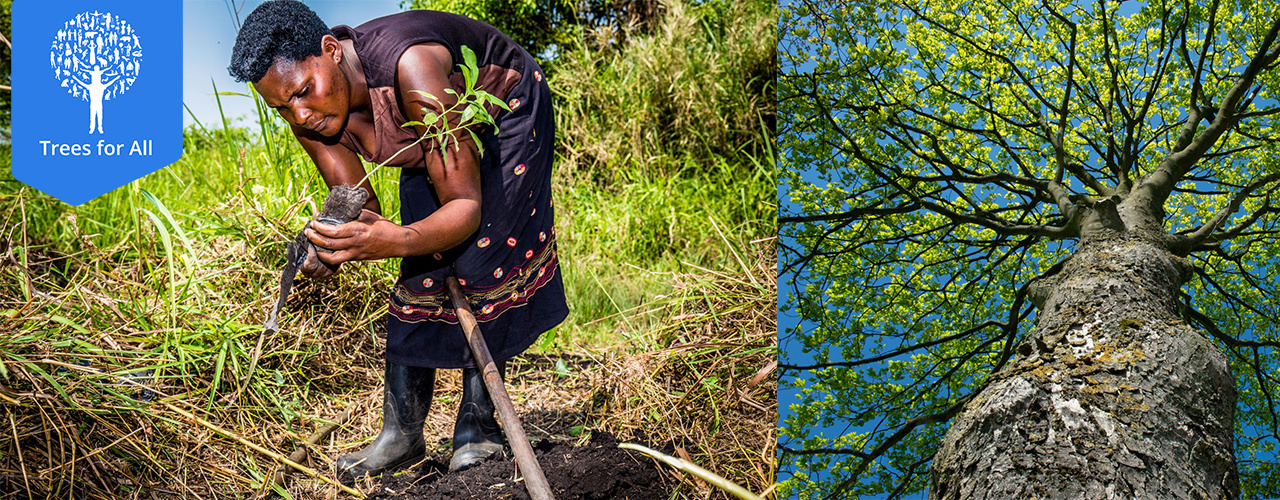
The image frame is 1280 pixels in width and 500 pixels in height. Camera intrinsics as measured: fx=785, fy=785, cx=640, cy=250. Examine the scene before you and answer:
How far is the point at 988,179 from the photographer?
1.58 metres

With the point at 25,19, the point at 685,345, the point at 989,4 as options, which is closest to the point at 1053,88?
the point at 989,4

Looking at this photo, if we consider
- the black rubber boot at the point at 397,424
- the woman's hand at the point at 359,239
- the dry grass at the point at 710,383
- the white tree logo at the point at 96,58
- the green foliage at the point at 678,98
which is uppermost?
the green foliage at the point at 678,98

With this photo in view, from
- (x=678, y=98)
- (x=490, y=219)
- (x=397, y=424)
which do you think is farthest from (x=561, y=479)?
(x=678, y=98)

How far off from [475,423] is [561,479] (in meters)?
0.31

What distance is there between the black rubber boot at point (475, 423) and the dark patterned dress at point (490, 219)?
0.29 ft

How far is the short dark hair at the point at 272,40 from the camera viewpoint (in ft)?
4.51

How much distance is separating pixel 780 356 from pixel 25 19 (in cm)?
246

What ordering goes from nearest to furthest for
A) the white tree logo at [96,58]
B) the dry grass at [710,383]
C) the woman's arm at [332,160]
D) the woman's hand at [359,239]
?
the woman's hand at [359,239] → the woman's arm at [332,160] → the dry grass at [710,383] → the white tree logo at [96,58]

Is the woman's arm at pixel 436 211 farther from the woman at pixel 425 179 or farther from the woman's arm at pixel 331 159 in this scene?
the woman's arm at pixel 331 159

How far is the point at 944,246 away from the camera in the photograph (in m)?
1.59

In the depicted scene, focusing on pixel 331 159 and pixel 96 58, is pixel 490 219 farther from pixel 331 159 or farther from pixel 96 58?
pixel 96 58

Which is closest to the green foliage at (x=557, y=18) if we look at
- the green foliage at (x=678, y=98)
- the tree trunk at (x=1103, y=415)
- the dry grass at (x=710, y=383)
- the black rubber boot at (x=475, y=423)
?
the green foliage at (x=678, y=98)

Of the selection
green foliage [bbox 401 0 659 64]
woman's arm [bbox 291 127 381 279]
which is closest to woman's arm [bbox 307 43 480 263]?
woman's arm [bbox 291 127 381 279]

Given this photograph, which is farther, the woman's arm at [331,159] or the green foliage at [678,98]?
the green foliage at [678,98]
